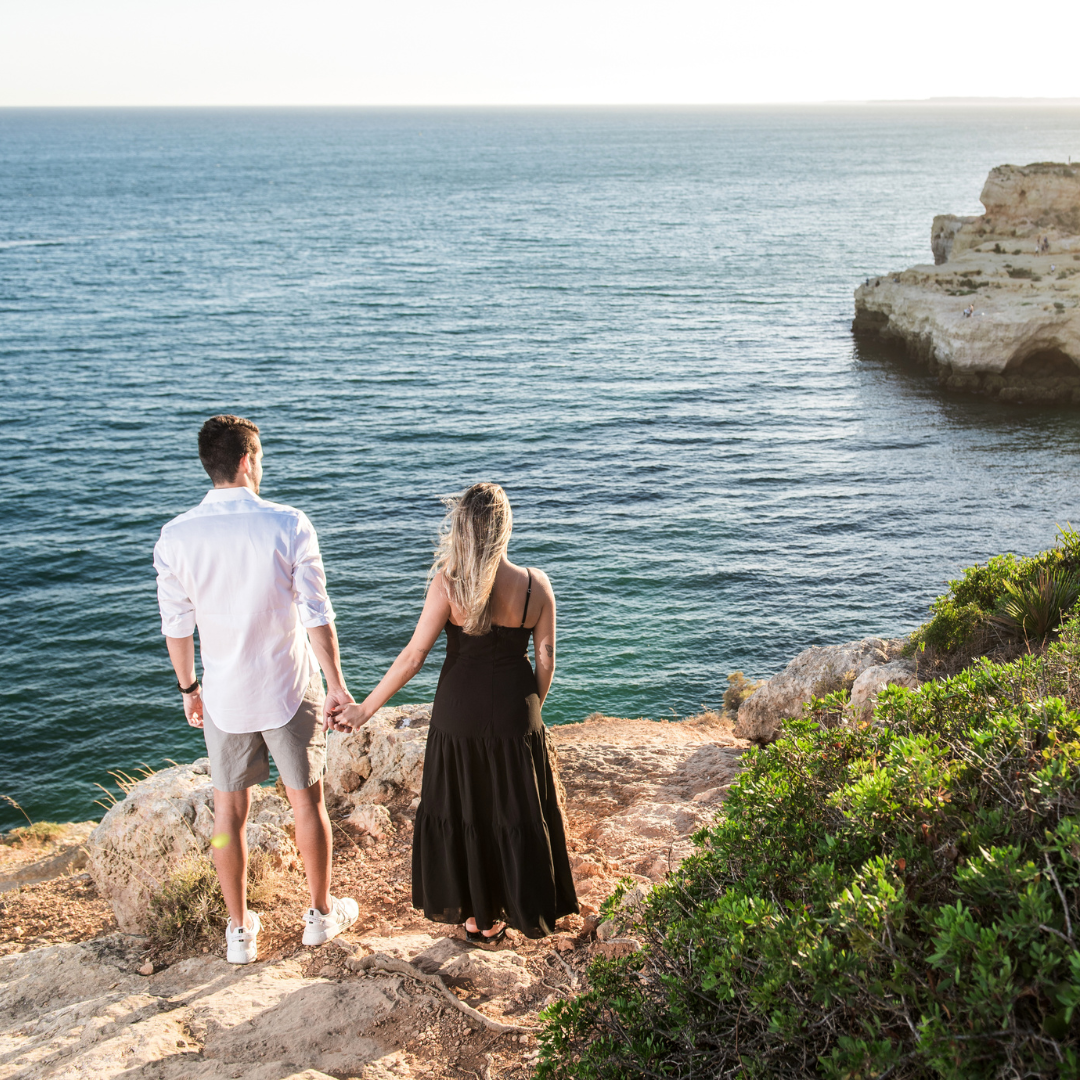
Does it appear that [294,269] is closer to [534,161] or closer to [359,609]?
[359,609]

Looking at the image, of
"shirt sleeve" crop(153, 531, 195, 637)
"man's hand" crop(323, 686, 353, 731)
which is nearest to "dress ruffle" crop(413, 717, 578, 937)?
"man's hand" crop(323, 686, 353, 731)

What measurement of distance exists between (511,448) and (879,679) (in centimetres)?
2402

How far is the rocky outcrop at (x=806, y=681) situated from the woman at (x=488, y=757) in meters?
5.00

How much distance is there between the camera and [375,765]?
750 cm

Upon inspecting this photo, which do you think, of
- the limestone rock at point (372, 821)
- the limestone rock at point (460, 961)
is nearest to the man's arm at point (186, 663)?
the limestone rock at point (460, 961)

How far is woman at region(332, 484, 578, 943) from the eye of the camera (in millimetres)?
4504

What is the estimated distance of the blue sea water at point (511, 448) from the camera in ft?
66.7

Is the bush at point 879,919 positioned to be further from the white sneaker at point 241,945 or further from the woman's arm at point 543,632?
the white sneaker at point 241,945

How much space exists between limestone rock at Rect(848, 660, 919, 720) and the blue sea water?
957cm

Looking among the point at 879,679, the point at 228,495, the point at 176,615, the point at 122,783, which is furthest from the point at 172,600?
the point at 879,679

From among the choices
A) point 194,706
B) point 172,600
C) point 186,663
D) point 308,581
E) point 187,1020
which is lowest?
point 187,1020

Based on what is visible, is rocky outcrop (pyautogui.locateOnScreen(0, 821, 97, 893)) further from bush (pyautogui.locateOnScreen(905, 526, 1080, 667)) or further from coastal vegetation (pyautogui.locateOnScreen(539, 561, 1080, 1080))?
bush (pyautogui.locateOnScreen(905, 526, 1080, 667))

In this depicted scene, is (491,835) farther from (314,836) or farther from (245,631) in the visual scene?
(245,631)

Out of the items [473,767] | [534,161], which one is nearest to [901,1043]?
[473,767]
